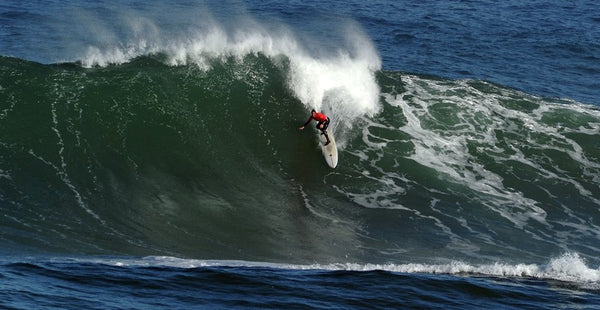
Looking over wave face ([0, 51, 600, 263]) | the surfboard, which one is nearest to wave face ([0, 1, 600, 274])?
wave face ([0, 51, 600, 263])

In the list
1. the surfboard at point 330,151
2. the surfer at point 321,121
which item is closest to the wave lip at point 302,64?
the surfboard at point 330,151

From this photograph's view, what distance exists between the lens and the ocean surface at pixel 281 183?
15289mm

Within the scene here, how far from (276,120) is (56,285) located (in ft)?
36.3

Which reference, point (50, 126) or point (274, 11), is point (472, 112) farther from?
point (274, 11)

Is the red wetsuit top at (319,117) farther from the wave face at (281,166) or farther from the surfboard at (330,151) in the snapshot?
the wave face at (281,166)

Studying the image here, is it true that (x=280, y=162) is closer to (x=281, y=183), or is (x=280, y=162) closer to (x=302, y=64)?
(x=281, y=183)

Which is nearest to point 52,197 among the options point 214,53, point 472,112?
point 214,53

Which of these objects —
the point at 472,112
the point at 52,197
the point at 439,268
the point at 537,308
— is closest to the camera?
the point at 537,308

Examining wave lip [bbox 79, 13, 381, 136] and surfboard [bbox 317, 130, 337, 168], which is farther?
wave lip [bbox 79, 13, 381, 136]

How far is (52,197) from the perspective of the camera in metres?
18.9

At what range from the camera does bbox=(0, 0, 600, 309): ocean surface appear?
15289 mm

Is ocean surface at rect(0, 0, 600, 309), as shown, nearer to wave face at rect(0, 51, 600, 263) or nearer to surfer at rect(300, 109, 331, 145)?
wave face at rect(0, 51, 600, 263)

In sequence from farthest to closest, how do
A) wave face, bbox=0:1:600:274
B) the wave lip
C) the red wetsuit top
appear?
1. the wave lip
2. the red wetsuit top
3. wave face, bbox=0:1:600:274

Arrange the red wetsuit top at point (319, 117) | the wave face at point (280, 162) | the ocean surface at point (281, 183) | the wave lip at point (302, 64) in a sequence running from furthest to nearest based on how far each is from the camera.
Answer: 1. the wave lip at point (302, 64)
2. the red wetsuit top at point (319, 117)
3. the wave face at point (280, 162)
4. the ocean surface at point (281, 183)
